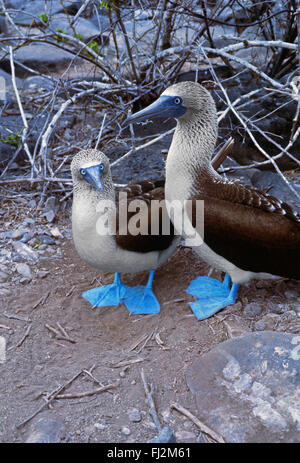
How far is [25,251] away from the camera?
393 cm

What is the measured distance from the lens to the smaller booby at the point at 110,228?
3127 millimetres

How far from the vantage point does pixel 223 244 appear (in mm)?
3018

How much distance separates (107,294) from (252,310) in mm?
1037

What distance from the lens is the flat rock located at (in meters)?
2.27

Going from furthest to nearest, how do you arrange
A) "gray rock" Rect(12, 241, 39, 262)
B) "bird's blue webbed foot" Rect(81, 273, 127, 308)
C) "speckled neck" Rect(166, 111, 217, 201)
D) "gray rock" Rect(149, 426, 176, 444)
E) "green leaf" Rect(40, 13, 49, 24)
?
"green leaf" Rect(40, 13, 49, 24) → "gray rock" Rect(12, 241, 39, 262) → "bird's blue webbed foot" Rect(81, 273, 127, 308) → "speckled neck" Rect(166, 111, 217, 201) → "gray rock" Rect(149, 426, 176, 444)

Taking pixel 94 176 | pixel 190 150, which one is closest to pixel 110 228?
pixel 94 176


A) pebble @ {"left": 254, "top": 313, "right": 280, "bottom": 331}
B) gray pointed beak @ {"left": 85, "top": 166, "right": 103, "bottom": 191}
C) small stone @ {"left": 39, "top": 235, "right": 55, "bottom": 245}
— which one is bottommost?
small stone @ {"left": 39, "top": 235, "right": 55, "bottom": 245}

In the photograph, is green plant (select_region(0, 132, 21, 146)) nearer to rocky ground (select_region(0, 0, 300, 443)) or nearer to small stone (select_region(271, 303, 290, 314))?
rocky ground (select_region(0, 0, 300, 443))

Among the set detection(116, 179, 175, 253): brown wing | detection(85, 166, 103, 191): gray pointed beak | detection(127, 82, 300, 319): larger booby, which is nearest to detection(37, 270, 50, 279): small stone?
detection(116, 179, 175, 253): brown wing

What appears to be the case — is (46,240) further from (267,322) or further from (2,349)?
(267,322)

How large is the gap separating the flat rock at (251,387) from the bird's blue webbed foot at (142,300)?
0.71 m

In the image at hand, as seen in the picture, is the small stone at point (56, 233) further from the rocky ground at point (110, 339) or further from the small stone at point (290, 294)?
the small stone at point (290, 294)

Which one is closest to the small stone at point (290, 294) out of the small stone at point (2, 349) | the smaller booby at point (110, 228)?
the smaller booby at point (110, 228)
